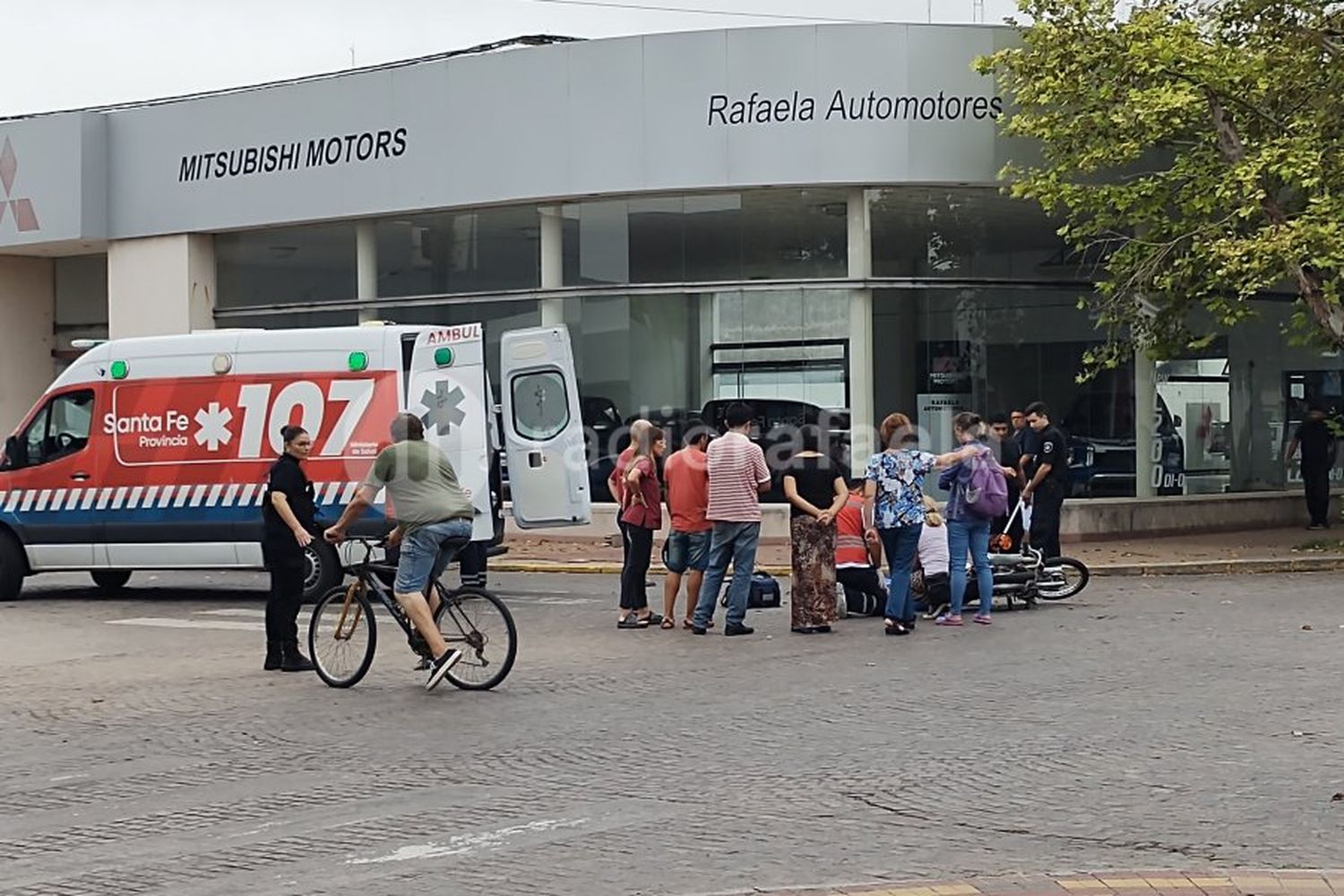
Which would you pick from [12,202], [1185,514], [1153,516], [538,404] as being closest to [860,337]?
[1153,516]

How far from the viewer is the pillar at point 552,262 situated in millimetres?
26391

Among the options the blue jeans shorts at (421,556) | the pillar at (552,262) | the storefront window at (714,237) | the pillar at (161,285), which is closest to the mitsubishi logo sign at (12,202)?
the pillar at (161,285)

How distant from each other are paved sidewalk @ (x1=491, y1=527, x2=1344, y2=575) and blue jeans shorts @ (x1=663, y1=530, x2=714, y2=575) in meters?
5.82

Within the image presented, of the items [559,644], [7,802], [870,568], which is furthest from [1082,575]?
[7,802]

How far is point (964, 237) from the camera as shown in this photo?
2559 cm

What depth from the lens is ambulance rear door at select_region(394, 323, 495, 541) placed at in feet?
58.8

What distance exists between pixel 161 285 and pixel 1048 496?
17106 mm

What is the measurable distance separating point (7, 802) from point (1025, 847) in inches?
189

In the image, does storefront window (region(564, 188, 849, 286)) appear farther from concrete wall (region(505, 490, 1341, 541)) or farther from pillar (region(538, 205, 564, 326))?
concrete wall (region(505, 490, 1341, 541))

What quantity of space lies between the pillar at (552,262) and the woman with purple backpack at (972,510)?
11461 mm

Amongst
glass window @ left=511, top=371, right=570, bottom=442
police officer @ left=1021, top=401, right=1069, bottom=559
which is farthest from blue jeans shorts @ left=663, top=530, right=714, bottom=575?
police officer @ left=1021, top=401, right=1069, bottom=559

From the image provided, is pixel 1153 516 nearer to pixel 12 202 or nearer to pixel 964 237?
pixel 964 237

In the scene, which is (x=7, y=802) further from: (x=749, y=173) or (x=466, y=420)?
(x=749, y=173)

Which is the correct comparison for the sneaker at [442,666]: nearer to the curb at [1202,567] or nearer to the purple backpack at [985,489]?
the purple backpack at [985,489]
